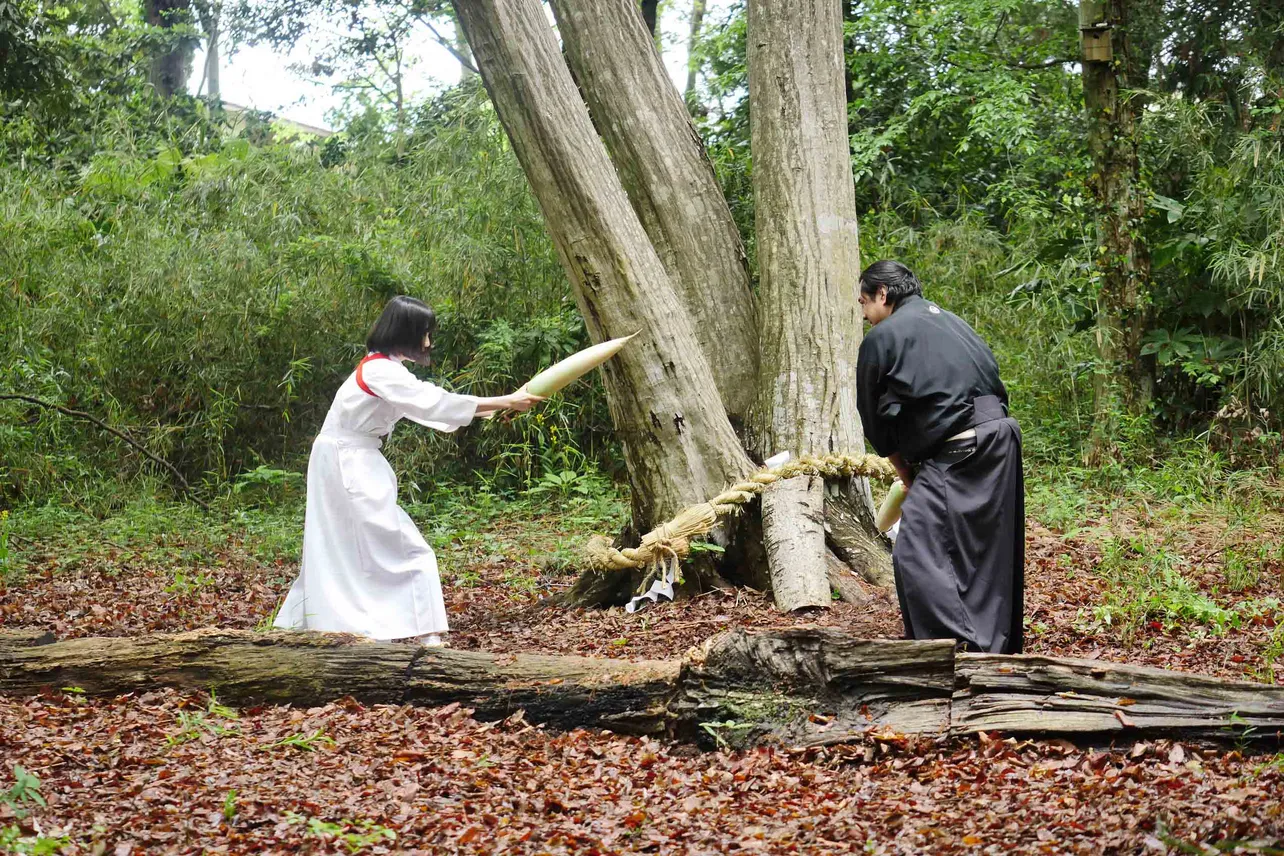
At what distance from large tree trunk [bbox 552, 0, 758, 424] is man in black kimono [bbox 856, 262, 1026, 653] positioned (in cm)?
171

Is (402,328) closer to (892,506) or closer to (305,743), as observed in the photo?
(305,743)

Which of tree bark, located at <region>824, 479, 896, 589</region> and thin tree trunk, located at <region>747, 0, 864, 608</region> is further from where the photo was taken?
thin tree trunk, located at <region>747, 0, 864, 608</region>

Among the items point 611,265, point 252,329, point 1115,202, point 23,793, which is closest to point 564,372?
point 611,265

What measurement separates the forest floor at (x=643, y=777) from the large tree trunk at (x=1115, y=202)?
287 cm

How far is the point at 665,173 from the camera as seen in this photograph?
5660 millimetres

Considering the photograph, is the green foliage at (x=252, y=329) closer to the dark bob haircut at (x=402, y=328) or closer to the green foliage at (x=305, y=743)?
the dark bob haircut at (x=402, y=328)

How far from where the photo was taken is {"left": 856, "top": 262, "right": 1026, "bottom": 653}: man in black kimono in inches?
152

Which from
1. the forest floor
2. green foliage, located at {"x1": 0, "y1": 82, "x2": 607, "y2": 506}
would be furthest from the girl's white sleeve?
green foliage, located at {"x1": 0, "y1": 82, "x2": 607, "y2": 506}

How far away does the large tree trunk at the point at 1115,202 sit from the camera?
7535mm

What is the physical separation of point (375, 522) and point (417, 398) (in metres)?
0.53

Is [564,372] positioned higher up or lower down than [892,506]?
higher up

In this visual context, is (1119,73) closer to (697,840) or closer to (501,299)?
(501,299)

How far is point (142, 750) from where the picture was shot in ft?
10.9

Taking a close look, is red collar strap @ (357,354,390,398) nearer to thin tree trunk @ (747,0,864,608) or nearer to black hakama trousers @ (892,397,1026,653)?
thin tree trunk @ (747,0,864,608)
